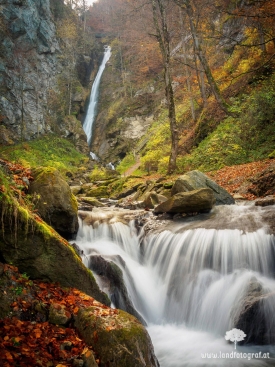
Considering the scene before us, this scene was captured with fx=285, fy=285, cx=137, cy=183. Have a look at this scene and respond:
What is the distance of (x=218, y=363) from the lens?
455 centimetres

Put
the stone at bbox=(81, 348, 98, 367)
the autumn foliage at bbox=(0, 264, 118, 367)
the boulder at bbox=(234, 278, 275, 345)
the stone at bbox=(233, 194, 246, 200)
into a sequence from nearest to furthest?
the autumn foliage at bbox=(0, 264, 118, 367) → the stone at bbox=(81, 348, 98, 367) → the boulder at bbox=(234, 278, 275, 345) → the stone at bbox=(233, 194, 246, 200)

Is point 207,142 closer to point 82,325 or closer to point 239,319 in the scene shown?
point 239,319

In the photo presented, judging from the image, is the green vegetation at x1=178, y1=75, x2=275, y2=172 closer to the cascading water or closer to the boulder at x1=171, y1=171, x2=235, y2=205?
the boulder at x1=171, y1=171, x2=235, y2=205

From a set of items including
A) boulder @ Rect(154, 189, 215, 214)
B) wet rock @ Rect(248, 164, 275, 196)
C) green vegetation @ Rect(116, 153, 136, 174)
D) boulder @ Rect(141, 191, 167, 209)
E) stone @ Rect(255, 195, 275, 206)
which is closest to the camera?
Result: stone @ Rect(255, 195, 275, 206)

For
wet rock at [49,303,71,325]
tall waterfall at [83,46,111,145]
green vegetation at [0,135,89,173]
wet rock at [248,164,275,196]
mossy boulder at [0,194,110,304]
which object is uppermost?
tall waterfall at [83,46,111,145]

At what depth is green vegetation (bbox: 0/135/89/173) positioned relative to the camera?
2584 cm

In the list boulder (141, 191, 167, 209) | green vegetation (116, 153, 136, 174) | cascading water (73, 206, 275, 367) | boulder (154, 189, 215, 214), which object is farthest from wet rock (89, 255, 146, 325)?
green vegetation (116, 153, 136, 174)

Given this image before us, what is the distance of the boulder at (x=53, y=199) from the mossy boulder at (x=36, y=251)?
1.65 meters

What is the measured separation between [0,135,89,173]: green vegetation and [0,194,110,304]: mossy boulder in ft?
68.7

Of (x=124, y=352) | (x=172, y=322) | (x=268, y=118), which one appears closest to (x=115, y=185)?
(x=268, y=118)

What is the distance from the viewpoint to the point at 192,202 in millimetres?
8562

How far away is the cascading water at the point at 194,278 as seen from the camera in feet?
16.6

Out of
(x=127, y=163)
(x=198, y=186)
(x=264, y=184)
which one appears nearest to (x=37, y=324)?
(x=198, y=186)

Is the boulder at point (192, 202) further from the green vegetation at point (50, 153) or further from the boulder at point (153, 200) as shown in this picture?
the green vegetation at point (50, 153)
